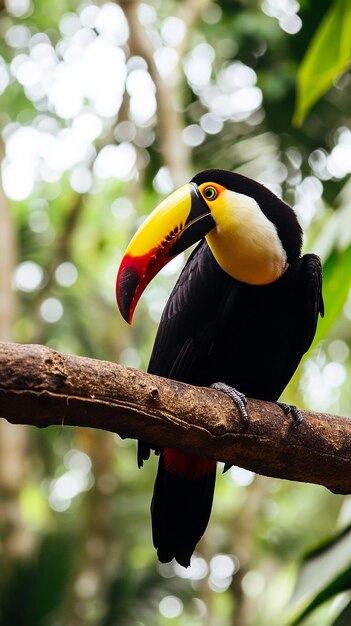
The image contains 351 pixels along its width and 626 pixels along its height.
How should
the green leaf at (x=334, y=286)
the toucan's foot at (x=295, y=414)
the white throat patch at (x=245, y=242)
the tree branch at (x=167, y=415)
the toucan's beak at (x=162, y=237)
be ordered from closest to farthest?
the tree branch at (x=167, y=415)
the toucan's foot at (x=295, y=414)
the toucan's beak at (x=162, y=237)
the white throat patch at (x=245, y=242)
the green leaf at (x=334, y=286)

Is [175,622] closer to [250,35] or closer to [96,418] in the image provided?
[250,35]

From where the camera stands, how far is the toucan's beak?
2.91 metres

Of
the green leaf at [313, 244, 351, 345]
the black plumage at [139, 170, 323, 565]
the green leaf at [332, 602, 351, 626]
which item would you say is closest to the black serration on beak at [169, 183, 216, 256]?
the black plumage at [139, 170, 323, 565]

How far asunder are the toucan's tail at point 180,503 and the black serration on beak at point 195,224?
2.41 feet

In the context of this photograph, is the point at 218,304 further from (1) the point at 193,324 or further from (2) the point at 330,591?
(2) the point at 330,591

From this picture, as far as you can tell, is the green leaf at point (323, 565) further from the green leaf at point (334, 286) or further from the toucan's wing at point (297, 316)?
the green leaf at point (334, 286)

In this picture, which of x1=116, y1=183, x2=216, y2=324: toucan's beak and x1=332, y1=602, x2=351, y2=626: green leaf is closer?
x1=116, y1=183, x2=216, y2=324: toucan's beak

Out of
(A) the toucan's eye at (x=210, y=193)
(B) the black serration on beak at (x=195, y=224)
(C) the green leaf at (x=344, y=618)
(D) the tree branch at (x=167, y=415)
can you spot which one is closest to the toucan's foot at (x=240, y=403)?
(D) the tree branch at (x=167, y=415)

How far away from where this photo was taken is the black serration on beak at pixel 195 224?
310 cm

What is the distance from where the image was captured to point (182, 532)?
3109 mm

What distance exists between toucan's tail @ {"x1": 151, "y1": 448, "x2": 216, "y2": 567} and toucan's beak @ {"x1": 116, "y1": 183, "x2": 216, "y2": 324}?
2.04 ft

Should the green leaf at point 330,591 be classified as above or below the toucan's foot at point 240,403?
below

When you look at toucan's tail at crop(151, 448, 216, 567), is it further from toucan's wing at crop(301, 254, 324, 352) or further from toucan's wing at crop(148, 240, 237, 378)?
toucan's wing at crop(301, 254, 324, 352)

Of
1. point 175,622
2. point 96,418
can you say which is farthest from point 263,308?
point 175,622
